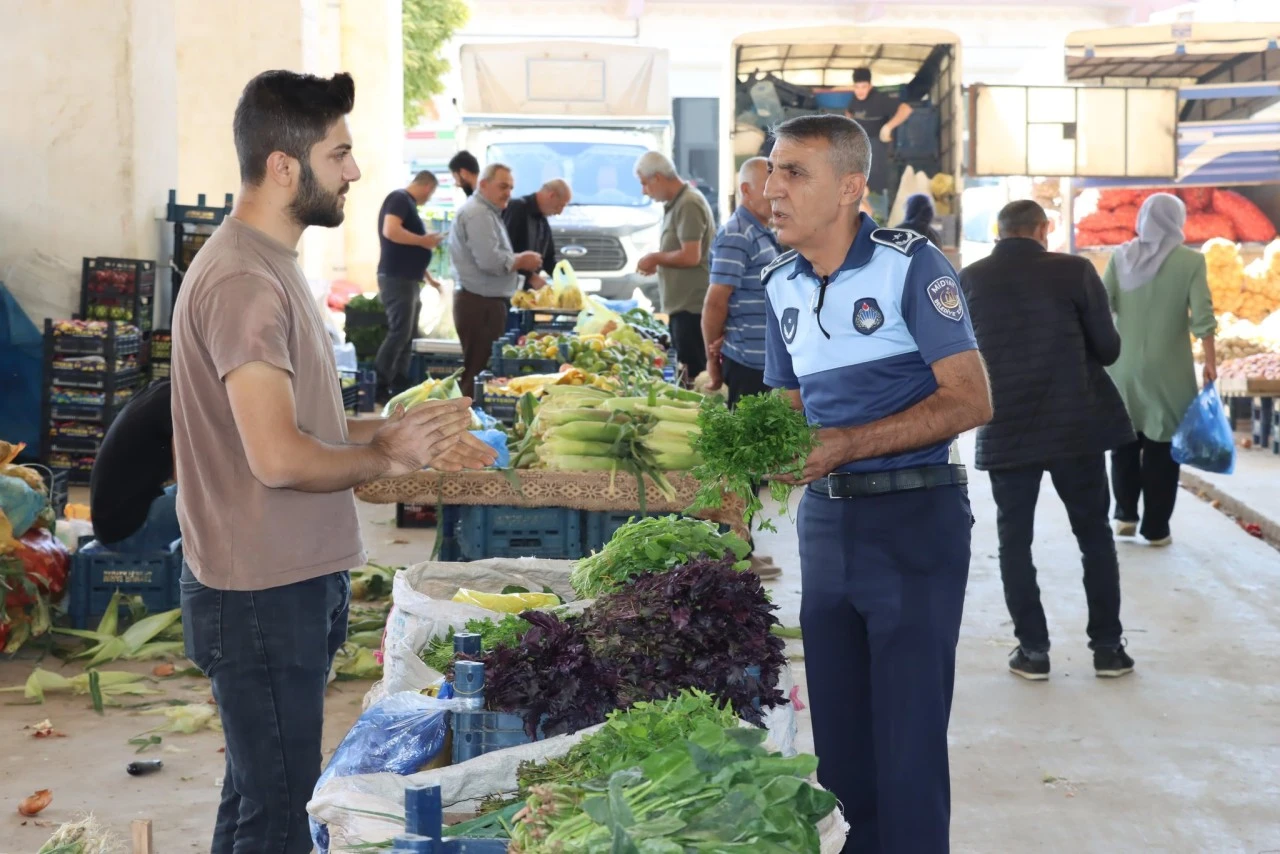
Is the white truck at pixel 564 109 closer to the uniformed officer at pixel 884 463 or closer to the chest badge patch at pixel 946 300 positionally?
the uniformed officer at pixel 884 463

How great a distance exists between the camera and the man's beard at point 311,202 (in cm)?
307

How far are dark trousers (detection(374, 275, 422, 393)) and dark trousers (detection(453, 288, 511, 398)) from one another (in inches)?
80.4

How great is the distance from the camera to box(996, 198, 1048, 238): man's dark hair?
6.41 metres

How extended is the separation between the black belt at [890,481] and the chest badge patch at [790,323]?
1.30 feet

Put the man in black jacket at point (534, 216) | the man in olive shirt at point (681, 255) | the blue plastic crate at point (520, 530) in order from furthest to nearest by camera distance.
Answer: the man in black jacket at point (534, 216)
the man in olive shirt at point (681, 255)
the blue plastic crate at point (520, 530)

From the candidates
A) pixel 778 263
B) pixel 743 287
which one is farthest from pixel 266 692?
pixel 743 287

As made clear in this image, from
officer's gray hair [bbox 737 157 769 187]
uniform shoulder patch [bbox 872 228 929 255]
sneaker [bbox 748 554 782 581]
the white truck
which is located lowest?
sneaker [bbox 748 554 782 581]

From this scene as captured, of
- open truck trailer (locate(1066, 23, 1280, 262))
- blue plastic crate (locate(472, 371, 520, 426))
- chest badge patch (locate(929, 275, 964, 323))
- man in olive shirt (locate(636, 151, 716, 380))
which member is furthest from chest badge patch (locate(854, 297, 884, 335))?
open truck trailer (locate(1066, 23, 1280, 262))

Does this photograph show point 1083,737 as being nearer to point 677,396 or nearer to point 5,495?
point 677,396

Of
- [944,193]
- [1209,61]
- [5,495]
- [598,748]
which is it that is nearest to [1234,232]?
[1209,61]

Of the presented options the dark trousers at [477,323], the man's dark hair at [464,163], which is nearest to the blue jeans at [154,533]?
the dark trousers at [477,323]

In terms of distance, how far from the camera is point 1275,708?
6086 mm

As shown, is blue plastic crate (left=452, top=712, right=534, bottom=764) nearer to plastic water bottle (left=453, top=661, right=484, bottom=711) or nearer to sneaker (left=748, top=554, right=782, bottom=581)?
plastic water bottle (left=453, top=661, right=484, bottom=711)

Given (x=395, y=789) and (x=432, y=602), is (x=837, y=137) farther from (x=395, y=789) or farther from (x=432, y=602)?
(x=395, y=789)
